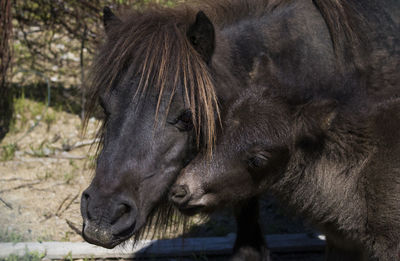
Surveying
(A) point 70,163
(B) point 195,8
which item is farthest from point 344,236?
(A) point 70,163

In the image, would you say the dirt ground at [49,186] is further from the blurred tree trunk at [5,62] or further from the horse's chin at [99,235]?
the horse's chin at [99,235]

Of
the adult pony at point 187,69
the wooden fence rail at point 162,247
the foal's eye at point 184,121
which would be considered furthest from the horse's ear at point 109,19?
the wooden fence rail at point 162,247

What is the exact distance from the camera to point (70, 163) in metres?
5.58

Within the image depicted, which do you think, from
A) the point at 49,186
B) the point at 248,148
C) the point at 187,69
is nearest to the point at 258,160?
the point at 248,148

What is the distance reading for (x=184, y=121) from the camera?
2.83 m

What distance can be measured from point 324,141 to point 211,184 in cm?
71

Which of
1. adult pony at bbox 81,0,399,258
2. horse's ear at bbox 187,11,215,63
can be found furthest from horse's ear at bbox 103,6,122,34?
horse's ear at bbox 187,11,215,63

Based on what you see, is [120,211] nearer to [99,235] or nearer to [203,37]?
[99,235]

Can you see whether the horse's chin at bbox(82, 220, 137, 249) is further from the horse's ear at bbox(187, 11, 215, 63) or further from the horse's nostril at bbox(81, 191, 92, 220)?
the horse's ear at bbox(187, 11, 215, 63)

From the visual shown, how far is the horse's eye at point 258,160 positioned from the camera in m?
2.97

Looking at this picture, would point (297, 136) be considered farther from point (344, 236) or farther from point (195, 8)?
point (195, 8)

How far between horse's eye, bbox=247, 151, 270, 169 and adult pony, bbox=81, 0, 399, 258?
0.25 meters

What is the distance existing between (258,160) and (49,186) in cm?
276

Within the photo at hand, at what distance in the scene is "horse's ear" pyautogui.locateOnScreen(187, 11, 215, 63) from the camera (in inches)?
114
